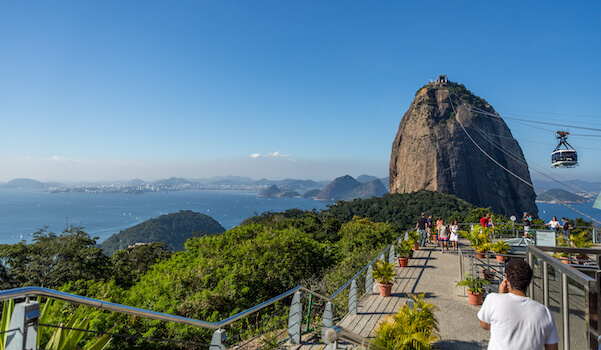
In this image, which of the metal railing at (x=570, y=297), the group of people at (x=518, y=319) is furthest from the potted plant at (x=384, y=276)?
the group of people at (x=518, y=319)

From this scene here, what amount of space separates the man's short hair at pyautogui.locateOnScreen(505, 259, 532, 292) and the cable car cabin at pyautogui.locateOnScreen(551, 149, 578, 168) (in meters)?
27.6

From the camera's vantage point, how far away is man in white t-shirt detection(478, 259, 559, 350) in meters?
2.34

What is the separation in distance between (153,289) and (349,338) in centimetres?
774

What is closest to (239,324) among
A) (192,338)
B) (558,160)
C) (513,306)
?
(192,338)

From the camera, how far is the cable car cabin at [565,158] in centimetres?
2369

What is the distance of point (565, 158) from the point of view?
78.8 feet

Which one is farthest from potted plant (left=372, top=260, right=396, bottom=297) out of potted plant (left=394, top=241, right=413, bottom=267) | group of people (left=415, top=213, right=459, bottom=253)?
group of people (left=415, top=213, right=459, bottom=253)

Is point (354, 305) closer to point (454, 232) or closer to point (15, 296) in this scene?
point (15, 296)

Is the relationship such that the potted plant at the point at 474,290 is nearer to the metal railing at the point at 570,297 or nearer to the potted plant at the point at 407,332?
the potted plant at the point at 407,332

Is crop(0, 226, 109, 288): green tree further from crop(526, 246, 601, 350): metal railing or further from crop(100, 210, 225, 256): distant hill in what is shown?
crop(100, 210, 225, 256): distant hill

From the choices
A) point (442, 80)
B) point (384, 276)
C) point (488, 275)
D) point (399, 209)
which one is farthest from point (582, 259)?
point (442, 80)

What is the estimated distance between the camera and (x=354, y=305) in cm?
694

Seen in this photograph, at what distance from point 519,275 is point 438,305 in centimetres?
559

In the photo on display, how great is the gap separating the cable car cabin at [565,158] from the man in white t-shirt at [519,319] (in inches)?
1088
